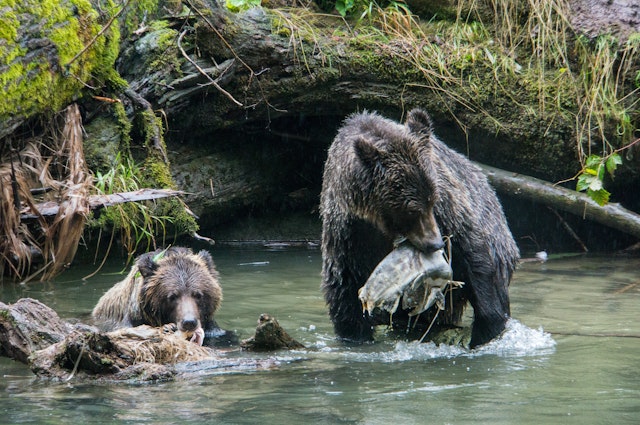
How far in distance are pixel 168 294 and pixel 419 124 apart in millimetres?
2689

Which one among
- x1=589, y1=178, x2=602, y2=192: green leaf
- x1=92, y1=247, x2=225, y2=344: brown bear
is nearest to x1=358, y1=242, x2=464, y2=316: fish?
x1=92, y1=247, x2=225, y2=344: brown bear

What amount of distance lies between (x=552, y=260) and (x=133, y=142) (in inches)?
213

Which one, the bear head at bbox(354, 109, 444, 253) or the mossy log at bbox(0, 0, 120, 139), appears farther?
the mossy log at bbox(0, 0, 120, 139)

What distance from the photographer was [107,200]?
8.59 meters

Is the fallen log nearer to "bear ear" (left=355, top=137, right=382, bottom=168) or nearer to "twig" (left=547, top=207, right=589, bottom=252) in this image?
"bear ear" (left=355, top=137, right=382, bottom=168)

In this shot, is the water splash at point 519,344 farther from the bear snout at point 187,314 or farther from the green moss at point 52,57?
the green moss at point 52,57

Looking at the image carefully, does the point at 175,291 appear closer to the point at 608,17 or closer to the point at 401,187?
the point at 401,187

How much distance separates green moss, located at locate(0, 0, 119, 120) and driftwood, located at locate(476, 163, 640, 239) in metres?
4.92

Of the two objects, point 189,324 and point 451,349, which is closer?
point 451,349

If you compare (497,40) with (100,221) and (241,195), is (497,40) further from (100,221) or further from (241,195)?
(100,221)

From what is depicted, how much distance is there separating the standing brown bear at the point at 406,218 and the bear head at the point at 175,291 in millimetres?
1247

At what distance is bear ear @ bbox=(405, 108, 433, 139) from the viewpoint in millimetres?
6035

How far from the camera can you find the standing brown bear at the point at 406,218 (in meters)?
5.75


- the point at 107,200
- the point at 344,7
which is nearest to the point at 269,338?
the point at 107,200
